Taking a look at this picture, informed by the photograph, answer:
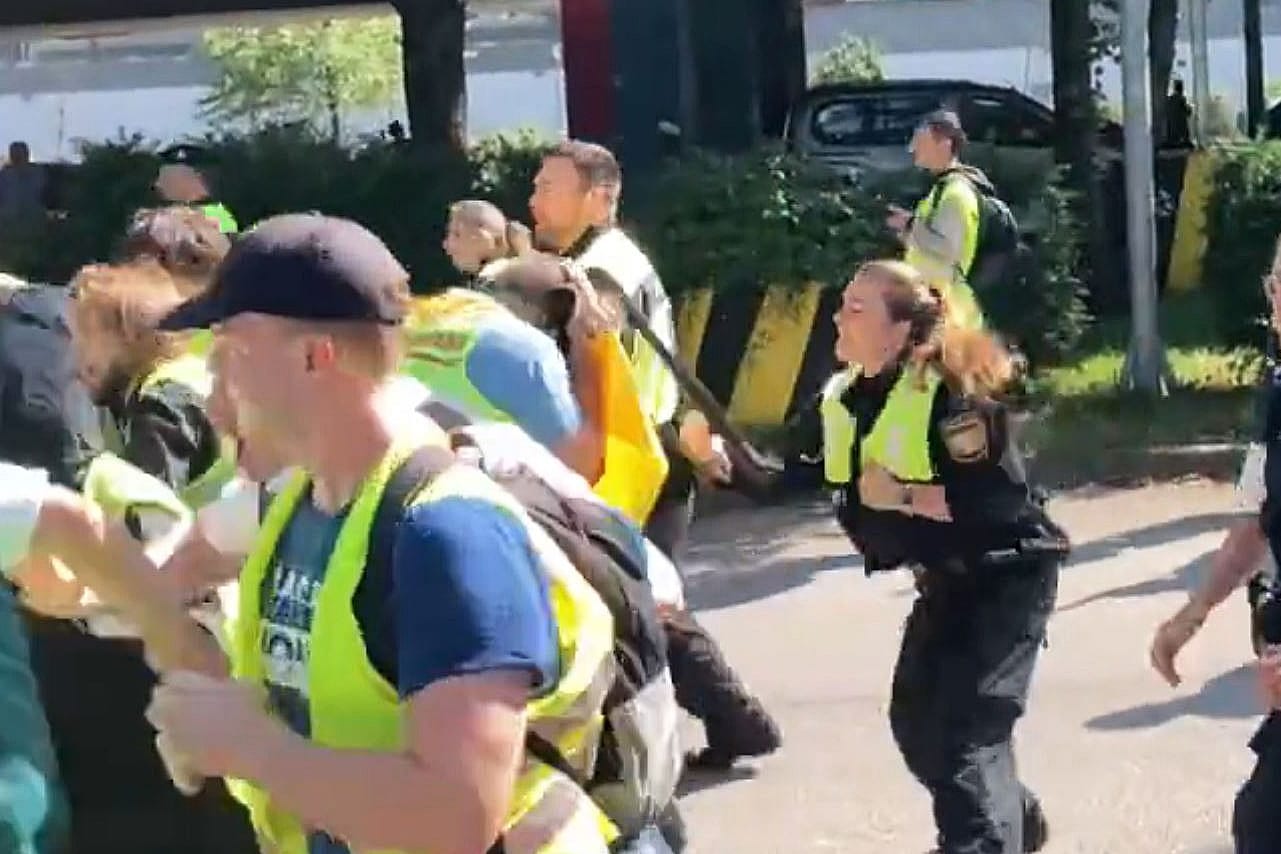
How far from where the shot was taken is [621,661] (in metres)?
3.37

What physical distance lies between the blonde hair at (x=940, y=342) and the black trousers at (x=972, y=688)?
439mm

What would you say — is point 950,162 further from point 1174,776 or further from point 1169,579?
point 1174,776

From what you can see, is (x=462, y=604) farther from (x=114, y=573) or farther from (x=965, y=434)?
(x=965, y=434)

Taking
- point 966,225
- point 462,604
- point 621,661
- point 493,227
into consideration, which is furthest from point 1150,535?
point 462,604

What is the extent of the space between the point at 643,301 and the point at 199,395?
2.19m

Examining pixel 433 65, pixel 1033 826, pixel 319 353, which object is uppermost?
pixel 319 353

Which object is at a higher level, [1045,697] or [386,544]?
[386,544]

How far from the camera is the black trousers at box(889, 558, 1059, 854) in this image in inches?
232

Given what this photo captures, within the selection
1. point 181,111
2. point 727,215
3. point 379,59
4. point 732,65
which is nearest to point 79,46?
point 181,111

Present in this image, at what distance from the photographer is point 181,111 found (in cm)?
6075

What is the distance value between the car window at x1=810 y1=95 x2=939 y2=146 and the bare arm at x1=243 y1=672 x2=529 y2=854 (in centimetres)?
1851

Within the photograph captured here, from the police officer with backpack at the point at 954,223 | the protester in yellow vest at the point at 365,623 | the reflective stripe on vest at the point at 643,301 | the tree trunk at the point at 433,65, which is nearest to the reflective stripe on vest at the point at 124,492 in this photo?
the protester in yellow vest at the point at 365,623

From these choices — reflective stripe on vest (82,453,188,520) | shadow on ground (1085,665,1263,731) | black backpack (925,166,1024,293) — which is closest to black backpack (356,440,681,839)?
reflective stripe on vest (82,453,188,520)

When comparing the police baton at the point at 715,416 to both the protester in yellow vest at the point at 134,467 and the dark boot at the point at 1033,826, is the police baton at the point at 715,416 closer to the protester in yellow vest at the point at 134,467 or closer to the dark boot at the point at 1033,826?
the dark boot at the point at 1033,826
